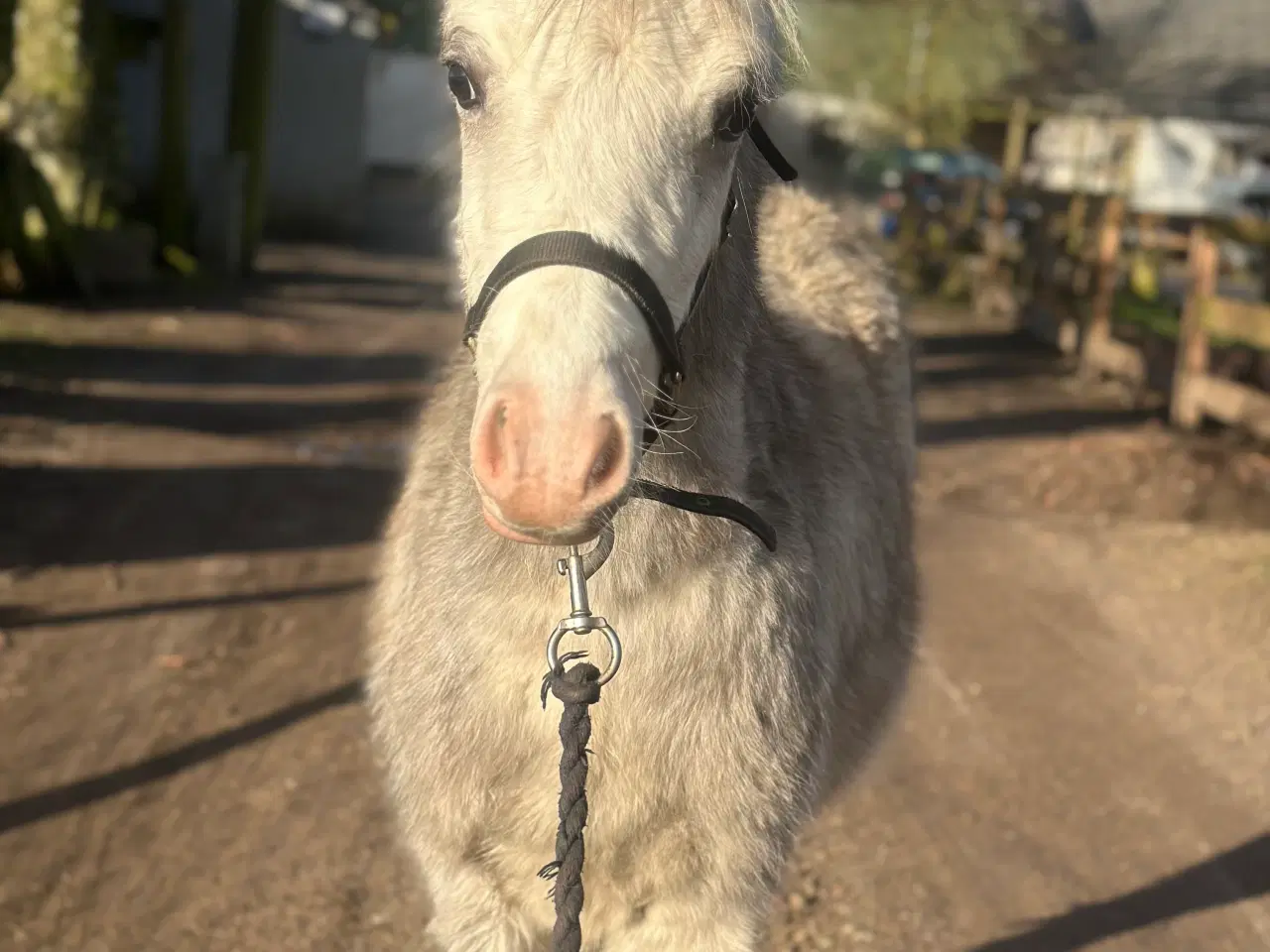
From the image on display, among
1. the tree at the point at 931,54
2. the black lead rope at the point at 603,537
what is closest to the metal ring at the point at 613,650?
A: the black lead rope at the point at 603,537

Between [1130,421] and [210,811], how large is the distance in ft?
25.7

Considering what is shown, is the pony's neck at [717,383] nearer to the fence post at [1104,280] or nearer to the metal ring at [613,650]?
the metal ring at [613,650]

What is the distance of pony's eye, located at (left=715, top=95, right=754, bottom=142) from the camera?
175 centimetres

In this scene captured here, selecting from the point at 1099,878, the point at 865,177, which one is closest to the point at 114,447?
the point at 1099,878

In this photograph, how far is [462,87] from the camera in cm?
181

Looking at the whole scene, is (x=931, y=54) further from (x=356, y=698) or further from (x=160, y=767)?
(x=160, y=767)

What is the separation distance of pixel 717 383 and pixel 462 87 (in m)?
0.62

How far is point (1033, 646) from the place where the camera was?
5176mm

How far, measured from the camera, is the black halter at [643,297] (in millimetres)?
1569

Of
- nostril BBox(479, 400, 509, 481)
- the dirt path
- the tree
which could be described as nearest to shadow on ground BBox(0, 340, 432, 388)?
the dirt path

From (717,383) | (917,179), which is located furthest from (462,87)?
(917,179)

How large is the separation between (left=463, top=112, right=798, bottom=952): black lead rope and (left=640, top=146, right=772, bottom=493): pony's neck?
7cm

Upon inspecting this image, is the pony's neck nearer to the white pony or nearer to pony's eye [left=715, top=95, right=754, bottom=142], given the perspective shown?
the white pony

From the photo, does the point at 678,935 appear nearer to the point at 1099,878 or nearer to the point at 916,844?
the point at 916,844
